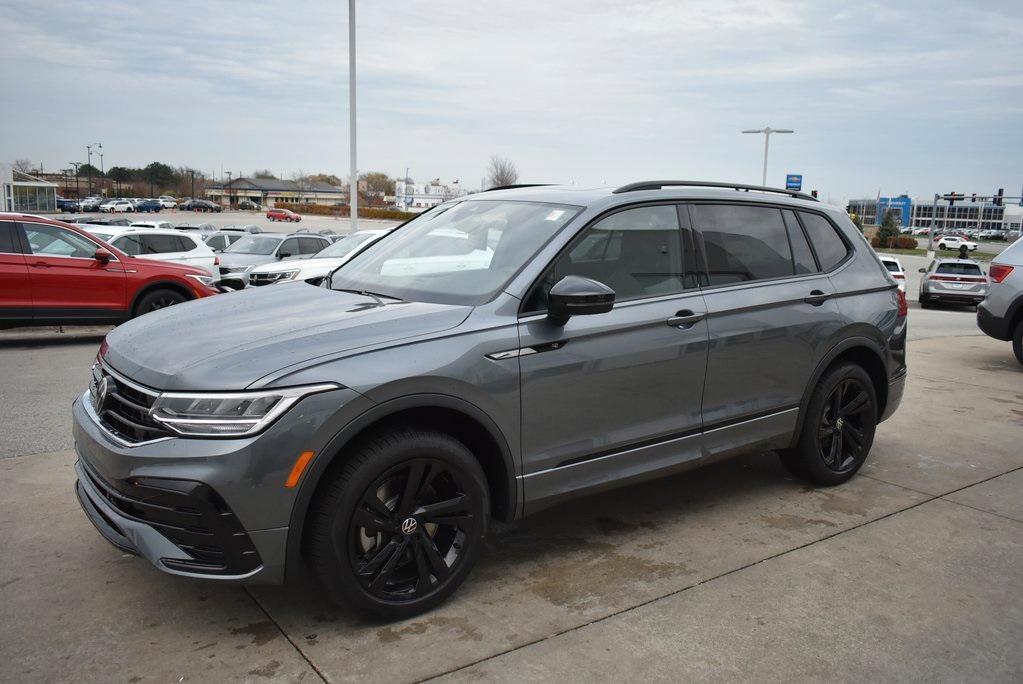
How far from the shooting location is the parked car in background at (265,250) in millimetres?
19156

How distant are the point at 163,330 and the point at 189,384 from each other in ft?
2.30

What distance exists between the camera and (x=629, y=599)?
3.66 metres

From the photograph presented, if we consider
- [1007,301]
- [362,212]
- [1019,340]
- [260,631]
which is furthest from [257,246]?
[362,212]

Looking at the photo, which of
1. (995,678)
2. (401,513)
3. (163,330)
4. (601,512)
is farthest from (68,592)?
(995,678)

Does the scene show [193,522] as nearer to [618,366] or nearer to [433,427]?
[433,427]

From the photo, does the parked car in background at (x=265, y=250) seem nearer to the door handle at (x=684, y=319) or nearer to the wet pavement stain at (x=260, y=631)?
the door handle at (x=684, y=319)

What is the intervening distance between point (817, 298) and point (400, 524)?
289cm

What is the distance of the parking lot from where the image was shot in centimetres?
312

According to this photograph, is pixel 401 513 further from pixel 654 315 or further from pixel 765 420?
pixel 765 420

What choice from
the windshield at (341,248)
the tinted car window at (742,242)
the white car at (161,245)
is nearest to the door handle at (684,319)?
the tinted car window at (742,242)

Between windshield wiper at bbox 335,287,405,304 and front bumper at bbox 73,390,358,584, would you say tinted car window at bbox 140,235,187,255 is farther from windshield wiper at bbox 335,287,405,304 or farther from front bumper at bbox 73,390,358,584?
front bumper at bbox 73,390,358,584

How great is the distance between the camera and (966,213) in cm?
19250

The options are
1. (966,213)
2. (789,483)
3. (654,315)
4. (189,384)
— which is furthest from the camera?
(966,213)

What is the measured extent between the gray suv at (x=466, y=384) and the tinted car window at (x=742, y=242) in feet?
0.04
